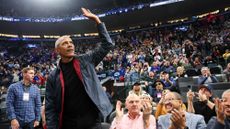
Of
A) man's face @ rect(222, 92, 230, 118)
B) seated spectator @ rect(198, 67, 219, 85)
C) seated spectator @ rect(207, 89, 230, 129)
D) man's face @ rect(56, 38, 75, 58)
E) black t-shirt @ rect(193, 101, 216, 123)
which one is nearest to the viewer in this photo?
seated spectator @ rect(207, 89, 230, 129)

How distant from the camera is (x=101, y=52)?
8.97ft

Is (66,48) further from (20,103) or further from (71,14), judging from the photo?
(71,14)

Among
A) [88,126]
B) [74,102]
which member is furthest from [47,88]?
[88,126]

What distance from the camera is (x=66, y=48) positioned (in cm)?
268

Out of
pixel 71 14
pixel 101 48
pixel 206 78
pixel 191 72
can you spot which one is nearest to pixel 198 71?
pixel 191 72

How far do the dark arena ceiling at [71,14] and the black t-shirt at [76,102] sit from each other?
728 inches

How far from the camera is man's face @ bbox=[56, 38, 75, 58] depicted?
2674 millimetres

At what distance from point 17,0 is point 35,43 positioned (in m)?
3.45

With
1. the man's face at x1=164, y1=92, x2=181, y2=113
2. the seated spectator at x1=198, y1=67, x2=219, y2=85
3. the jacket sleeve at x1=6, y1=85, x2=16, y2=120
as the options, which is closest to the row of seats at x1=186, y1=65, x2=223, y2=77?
the seated spectator at x1=198, y1=67, x2=219, y2=85

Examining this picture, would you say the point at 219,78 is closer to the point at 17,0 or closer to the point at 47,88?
the point at 47,88

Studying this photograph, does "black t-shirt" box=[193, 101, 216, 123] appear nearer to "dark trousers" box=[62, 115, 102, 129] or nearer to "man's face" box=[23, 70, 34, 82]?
"dark trousers" box=[62, 115, 102, 129]

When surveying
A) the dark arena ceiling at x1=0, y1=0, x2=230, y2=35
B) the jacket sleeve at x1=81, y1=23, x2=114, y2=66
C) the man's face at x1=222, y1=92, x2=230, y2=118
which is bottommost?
the man's face at x1=222, y1=92, x2=230, y2=118

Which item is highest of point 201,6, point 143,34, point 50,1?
point 50,1

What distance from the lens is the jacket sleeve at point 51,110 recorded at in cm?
259
